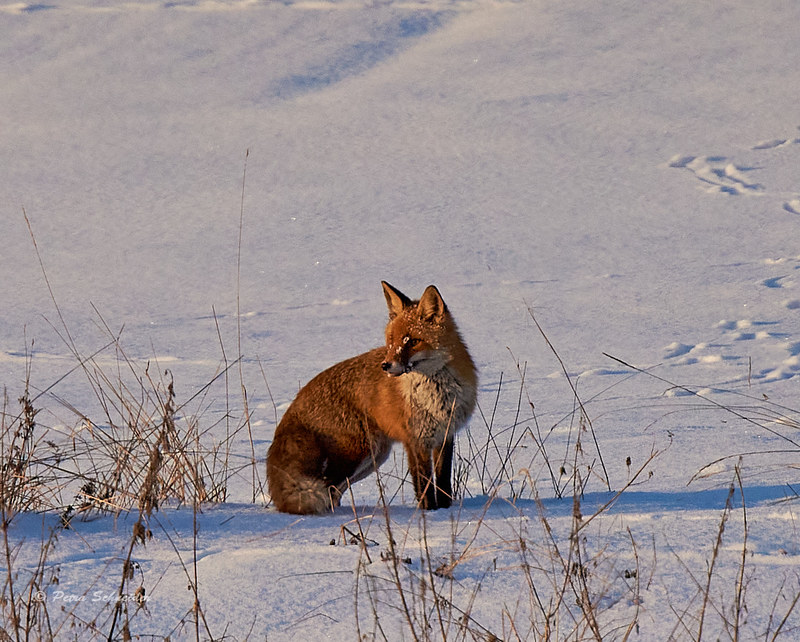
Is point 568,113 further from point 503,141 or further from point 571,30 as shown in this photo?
point 571,30

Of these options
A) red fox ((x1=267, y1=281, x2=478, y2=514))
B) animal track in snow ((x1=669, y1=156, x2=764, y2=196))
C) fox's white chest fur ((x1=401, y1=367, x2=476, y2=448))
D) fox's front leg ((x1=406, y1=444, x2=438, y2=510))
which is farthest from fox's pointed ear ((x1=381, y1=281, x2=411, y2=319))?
animal track in snow ((x1=669, y1=156, x2=764, y2=196))

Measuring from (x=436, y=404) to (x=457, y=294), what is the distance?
575 centimetres

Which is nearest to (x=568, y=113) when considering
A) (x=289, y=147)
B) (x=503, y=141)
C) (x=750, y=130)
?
(x=503, y=141)

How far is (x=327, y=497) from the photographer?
4.53m

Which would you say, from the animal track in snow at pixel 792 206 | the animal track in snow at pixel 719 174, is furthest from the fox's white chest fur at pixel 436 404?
the animal track in snow at pixel 719 174

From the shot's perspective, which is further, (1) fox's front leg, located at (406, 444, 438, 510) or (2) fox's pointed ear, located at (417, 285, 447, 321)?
(2) fox's pointed ear, located at (417, 285, 447, 321)

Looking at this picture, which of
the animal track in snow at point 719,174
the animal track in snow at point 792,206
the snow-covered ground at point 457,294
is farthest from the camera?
the animal track in snow at point 719,174

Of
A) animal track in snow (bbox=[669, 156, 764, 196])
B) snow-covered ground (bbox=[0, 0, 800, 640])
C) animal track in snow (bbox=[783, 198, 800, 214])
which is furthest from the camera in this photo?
animal track in snow (bbox=[669, 156, 764, 196])

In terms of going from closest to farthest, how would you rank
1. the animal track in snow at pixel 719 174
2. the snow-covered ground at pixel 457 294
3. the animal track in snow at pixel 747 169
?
1. the snow-covered ground at pixel 457 294
2. the animal track in snow at pixel 747 169
3. the animal track in snow at pixel 719 174

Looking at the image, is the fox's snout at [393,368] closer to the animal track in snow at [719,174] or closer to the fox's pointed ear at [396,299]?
the fox's pointed ear at [396,299]

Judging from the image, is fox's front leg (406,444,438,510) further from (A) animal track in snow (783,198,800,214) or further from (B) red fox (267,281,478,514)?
(A) animal track in snow (783,198,800,214)

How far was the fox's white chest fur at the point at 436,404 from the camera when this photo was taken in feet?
15.3

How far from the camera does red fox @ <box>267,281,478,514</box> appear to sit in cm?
459

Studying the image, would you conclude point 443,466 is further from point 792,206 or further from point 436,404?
point 792,206
